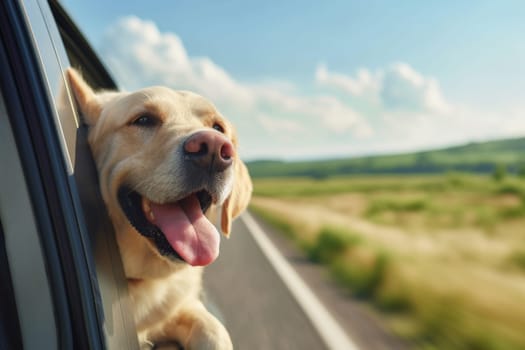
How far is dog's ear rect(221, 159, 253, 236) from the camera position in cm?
242

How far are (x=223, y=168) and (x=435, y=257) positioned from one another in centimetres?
654

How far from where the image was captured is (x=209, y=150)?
182 centimetres

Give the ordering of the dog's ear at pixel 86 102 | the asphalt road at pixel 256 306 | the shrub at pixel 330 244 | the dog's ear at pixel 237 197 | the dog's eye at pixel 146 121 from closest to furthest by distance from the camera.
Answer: the dog's ear at pixel 86 102
the dog's eye at pixel 146 121
the dog's ear at pixel 237 197
the asphalt road at pixel 256 306
the shrub at pixel 330 244

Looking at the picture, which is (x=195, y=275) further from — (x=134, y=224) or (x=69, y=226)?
(x=69, y=226)

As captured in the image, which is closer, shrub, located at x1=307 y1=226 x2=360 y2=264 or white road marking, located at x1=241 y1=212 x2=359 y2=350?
white road marking, located at x1=241 y1=212 x2=359 y2=350

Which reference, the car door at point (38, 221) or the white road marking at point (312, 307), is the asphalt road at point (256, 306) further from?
the car door at point (38, 221)

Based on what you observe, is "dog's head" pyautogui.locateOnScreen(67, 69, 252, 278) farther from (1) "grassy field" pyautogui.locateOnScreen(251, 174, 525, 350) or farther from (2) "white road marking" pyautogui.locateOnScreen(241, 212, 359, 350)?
(1) "grassy field" pyautogui.locateOnScreen(251, 174, 525, 350)

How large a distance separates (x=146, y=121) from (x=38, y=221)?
2.87 feet

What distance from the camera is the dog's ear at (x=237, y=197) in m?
2.42

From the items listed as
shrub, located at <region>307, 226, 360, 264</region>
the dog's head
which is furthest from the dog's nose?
shrub, located at <region>307, 226, 360, 264</region>

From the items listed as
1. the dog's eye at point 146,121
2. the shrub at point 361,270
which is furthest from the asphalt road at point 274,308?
the dog's eye at point 146,121

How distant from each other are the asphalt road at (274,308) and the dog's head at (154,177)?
1017 millimetres

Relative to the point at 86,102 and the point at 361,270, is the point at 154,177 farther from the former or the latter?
the point at 361,270

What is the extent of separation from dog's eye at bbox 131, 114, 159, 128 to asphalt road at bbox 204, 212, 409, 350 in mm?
1172
